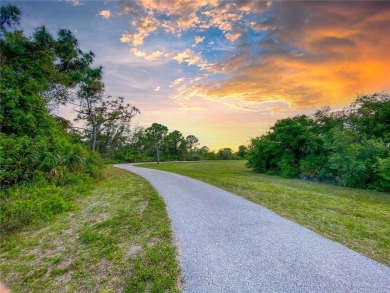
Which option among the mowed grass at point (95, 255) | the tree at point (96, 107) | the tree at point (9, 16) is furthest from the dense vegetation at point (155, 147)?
the mowed grass at point (95, 255)

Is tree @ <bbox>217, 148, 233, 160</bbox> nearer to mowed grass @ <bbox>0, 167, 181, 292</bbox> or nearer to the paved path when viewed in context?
mowed grass @ <bbox>0, 167, 181, 292</bbox>

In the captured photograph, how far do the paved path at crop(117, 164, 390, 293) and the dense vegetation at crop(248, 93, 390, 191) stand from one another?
8.88 m

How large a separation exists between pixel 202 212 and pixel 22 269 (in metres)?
4.03

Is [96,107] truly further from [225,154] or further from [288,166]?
[225,154]

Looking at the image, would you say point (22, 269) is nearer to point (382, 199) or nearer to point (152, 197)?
point (152, 197)

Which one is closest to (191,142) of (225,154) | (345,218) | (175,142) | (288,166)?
(175,142)

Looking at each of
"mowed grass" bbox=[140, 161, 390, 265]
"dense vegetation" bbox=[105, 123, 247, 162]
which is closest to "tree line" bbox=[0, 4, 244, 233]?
"mowed grass" bbox=[140, 161, 390, 265]

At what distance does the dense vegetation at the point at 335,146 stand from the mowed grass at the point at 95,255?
1141 cm

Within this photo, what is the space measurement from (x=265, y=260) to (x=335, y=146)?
1182 centimetres

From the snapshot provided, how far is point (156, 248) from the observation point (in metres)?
3.63

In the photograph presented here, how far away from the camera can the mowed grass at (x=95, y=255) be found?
2785 mm

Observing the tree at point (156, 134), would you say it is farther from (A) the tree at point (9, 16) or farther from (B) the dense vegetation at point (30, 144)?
(A) the tree at point (9, 16)

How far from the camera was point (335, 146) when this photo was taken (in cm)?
1173

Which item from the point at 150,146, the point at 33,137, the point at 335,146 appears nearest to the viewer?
the point at 33,137
